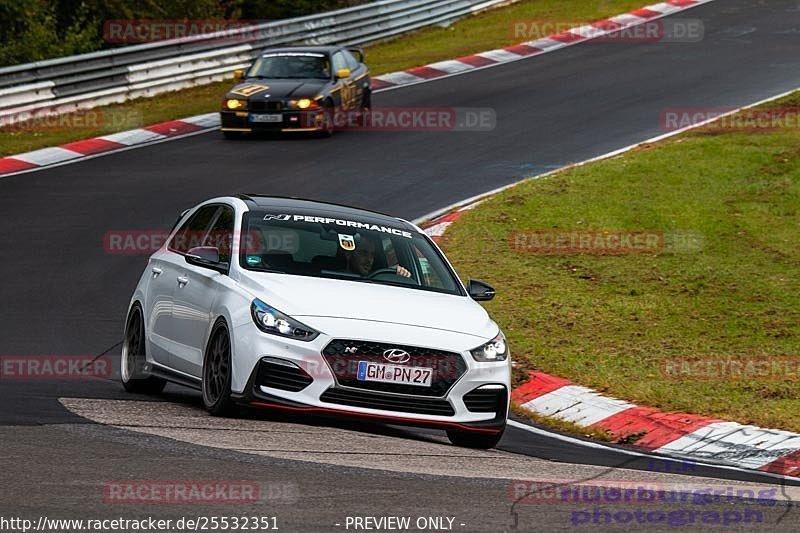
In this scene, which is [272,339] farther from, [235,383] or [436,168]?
[436,168]

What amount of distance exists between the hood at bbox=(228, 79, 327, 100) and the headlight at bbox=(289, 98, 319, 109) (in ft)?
0.27

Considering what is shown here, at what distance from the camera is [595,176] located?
19.5 m

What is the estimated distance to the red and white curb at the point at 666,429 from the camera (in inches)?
362

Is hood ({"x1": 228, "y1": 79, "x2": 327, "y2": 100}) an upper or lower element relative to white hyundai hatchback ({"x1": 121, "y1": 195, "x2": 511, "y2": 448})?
lower

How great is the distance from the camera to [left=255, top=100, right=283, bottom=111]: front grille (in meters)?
23.3

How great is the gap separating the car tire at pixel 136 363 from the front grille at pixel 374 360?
229cm

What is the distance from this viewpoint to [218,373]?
29.4ft

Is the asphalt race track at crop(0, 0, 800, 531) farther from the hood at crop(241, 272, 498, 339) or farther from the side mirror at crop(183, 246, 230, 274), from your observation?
the side mirror at crop(183, 246, 230, 274)
